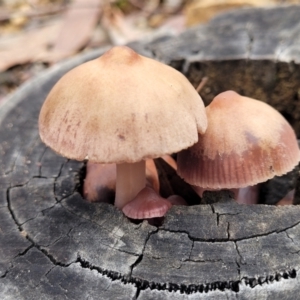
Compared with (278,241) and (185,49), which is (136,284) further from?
(185,49)

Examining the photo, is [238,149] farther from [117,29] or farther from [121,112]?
[117,29]

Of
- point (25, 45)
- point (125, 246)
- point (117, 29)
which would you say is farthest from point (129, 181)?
point (117, 29)

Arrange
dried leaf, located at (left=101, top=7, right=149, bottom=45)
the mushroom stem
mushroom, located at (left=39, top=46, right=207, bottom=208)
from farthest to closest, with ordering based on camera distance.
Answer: dried leaf, located at (left=101, top=7, right=149, bottom=45)
the mushroom stem
mushroom, located at (left=39, top=46, right=207, bottom=208)

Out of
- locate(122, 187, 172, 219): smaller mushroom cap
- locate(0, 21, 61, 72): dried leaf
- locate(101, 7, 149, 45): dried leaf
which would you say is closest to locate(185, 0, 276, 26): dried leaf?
locate(101, 7, 149, 45): dried leaf

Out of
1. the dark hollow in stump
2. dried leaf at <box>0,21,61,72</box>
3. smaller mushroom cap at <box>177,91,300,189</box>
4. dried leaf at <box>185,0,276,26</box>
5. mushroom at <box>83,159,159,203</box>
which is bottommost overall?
dried leaf at <box>0,21,61,72</box>

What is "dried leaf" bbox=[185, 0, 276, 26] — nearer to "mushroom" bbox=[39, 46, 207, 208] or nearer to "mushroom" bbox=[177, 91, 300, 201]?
"mushroom" bbox=[177, 91, 300, 201]
